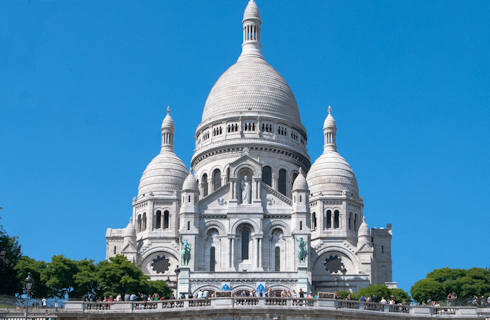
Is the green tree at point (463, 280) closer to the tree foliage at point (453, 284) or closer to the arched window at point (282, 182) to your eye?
the tree foliage at point (453, 284)

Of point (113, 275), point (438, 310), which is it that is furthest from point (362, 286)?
point (438, 310)

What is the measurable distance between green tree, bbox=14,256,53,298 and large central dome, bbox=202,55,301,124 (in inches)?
1706

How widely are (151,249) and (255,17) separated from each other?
1480 inches

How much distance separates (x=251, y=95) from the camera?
126 metres

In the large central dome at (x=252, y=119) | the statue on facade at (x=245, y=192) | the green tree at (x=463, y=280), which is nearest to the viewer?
the green tree at (x=463, y=280)

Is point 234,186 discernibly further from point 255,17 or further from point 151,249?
point 255,17

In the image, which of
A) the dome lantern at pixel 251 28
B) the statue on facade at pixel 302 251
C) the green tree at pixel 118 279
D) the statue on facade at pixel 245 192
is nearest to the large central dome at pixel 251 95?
the dome lantern at pixel 251 28

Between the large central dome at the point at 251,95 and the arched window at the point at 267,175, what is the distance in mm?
6788

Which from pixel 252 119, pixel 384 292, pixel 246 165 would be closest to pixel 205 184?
pixel 252 119

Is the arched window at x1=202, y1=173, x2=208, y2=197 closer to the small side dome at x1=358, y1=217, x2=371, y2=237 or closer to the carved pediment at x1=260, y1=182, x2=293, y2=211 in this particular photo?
the carved pediment at x1=260, y1=182, x2=293, y2=211

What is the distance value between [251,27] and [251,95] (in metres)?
14.9

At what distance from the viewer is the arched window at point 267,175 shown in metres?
122

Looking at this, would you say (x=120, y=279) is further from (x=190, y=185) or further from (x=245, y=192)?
(x=245, y=192)

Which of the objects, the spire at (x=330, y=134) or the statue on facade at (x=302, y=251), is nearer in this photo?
the statue on facade at (x=302, y=251)
